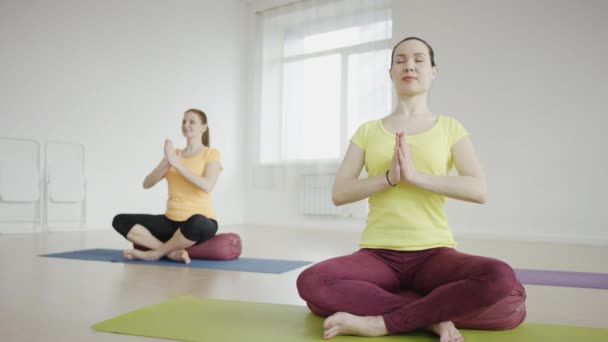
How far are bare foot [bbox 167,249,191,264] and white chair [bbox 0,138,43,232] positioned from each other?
2.47 m

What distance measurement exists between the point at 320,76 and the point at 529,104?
8.46 feet

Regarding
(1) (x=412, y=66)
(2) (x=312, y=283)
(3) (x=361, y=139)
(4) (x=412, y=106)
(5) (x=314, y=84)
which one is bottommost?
(2) (x=312, y=283)

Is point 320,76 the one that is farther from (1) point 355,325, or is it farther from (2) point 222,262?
(1) point 355,325

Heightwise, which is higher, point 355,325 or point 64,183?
point 64,183

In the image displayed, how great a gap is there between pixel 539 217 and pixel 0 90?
17.0 feet

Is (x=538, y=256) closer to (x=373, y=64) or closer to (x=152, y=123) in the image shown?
(x=373, y=64)

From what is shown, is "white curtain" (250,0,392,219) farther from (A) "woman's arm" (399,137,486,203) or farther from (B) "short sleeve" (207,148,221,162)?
(A) "woman's arm" (399,137,486,203)

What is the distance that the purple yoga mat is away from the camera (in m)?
2.43

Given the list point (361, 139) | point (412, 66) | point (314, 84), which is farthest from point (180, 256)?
point (314, 84)

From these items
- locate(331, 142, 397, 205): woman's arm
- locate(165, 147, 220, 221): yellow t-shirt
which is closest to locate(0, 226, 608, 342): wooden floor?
locate(165, 147, 220, 221): yellow t-shirt

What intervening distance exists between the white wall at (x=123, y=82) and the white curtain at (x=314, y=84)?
1.57 feet

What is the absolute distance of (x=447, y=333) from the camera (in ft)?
4.28

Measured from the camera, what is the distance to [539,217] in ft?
16.2

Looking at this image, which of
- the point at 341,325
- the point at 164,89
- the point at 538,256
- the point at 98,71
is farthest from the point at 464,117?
the point at 341,325
